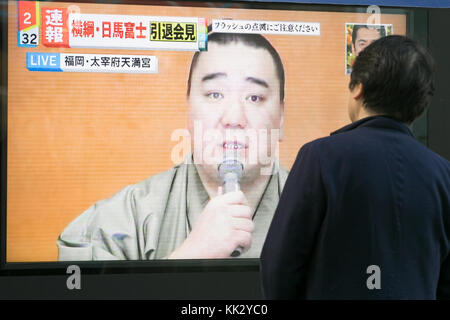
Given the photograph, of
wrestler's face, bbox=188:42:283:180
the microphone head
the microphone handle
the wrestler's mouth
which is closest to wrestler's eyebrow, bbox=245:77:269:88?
wrestler's face, bbox=188:42:283:180

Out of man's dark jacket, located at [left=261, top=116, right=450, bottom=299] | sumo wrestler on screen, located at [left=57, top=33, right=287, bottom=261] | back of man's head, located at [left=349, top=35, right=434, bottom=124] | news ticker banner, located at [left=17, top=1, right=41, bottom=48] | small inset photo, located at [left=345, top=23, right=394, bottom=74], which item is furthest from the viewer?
small inset photo, located at [left=345, top=23, right=394, bottom=74]

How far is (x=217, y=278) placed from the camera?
313cm

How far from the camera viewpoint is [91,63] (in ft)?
10.0

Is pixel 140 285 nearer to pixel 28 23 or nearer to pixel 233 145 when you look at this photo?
pixel 233 145

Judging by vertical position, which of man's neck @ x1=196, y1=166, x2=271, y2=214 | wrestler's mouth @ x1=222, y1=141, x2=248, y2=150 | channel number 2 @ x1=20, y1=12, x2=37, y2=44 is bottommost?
man's neck @ x1=196, y1=166, x2=271, y2=214

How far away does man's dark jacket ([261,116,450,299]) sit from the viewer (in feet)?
4.63

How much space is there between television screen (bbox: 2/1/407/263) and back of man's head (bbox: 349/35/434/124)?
1649 millimetres

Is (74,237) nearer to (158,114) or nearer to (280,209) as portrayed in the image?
(158,114)

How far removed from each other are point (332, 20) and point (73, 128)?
200 centimetres

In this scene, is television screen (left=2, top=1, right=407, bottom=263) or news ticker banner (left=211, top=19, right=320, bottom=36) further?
news ticker banner (left=211, top=19, right=320, bottom=36)

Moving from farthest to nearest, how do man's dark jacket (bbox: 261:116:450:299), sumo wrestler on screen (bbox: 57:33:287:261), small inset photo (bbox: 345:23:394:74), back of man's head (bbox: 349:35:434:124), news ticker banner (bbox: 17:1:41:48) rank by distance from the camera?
small inset photo (bbox: 345:23:394:74)
sumo wrestler on screen (bbox: 57:33:287:261)
news ticker banner (bbox: 17:1:41:48)
back of man's head (bbox: 349:35:434:124)
man's dark jacket (bbox: 261:116:450:299)

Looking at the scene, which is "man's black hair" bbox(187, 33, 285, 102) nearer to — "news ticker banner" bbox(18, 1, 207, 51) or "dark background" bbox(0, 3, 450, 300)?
"news ticker banner" bbox(18, 1, 207, 51)

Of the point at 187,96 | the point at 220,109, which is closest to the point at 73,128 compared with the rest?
the point at 187,96

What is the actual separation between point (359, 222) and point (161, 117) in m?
2.00
